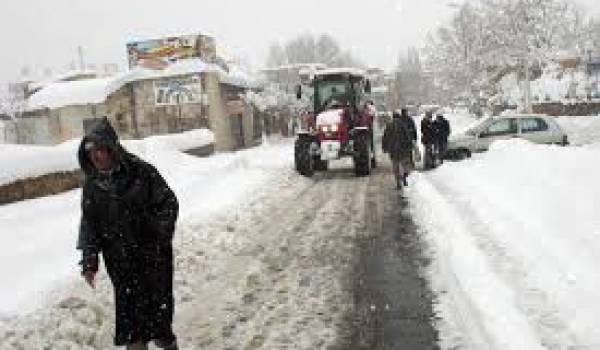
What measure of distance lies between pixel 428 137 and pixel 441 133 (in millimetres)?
503

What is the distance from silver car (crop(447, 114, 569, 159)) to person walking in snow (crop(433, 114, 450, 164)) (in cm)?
75

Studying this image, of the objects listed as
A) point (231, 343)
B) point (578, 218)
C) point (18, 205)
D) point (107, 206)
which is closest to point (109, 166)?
point (107, 206)

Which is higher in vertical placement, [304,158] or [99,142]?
[99,142]

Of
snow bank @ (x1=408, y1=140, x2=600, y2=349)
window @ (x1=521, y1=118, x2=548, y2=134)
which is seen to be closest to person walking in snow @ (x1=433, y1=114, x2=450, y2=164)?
window @ (x1=521, y1=118, x2=548, y2=134)

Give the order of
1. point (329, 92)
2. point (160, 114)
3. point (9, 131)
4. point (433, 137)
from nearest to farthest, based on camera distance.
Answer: point (433, 137) → point (329, 92) → point (160, 114) → point (9, 131)

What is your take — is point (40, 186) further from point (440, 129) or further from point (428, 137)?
point (440, 129)

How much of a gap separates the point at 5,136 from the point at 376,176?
38.2 meters

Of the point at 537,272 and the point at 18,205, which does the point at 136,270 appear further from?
the point at 18,205

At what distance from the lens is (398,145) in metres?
17.1

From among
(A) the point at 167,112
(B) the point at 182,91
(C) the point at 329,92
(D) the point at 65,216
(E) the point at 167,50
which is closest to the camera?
(D) the point at 65,216

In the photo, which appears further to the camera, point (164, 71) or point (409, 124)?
point (164, 71)

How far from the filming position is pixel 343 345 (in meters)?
6.42

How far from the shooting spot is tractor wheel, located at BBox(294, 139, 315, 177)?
2155 centimetres

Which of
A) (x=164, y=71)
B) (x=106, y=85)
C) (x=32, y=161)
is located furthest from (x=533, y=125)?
(x=106, y=85)
